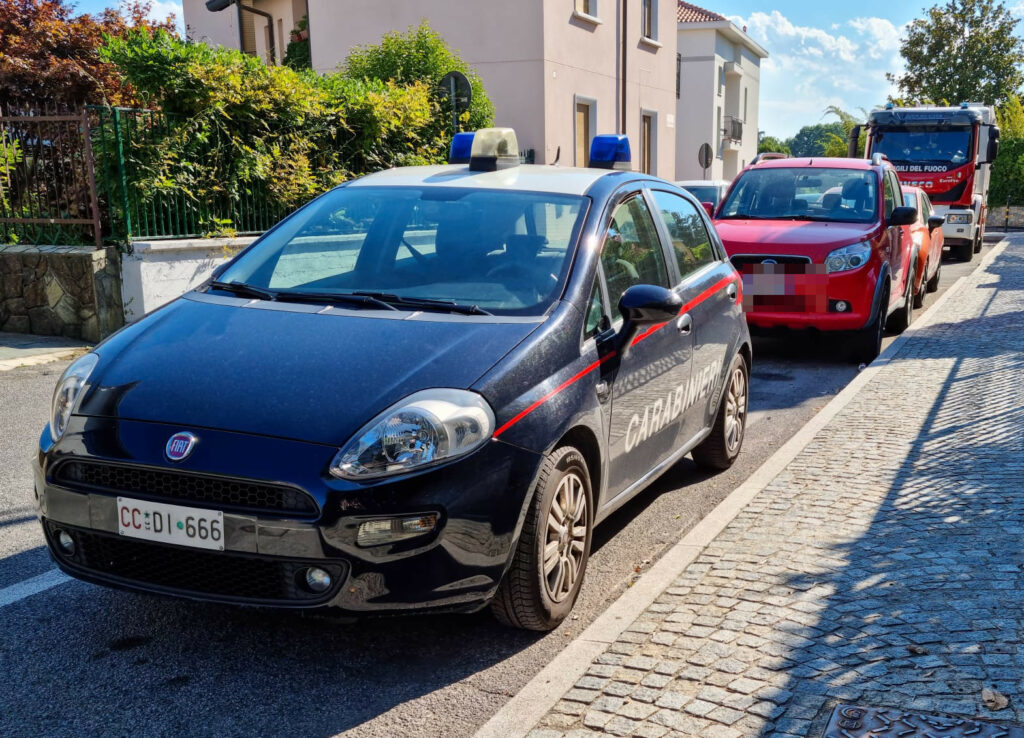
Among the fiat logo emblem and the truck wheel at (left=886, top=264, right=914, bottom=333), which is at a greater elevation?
the fiat logo emblem

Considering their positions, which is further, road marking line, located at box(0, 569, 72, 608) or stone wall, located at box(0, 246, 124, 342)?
stone wall, located at box(0, 246, 124, 342)

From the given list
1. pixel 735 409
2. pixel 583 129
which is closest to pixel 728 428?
pixel 735 409

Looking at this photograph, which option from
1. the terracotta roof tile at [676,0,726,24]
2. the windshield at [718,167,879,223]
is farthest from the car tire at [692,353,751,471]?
the terracotta roof tile at [676,0,726,24]

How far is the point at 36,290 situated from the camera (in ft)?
34.3

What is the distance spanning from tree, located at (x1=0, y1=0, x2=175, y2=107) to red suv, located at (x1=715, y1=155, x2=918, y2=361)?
11103mm

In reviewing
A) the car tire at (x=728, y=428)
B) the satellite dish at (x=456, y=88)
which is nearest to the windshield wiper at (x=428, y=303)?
the car tire at (x=728, y=428)

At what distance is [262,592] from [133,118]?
8.26m

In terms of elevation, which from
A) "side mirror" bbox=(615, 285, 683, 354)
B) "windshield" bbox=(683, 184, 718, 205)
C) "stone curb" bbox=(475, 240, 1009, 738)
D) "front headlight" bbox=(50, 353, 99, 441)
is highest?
"windshield" bbox=(683, 184, 718, 205)

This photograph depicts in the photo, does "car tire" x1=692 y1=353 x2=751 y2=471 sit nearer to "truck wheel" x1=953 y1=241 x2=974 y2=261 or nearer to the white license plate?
the white license plate

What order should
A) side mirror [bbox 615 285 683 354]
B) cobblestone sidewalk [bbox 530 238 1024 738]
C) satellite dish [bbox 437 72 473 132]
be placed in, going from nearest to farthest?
cobblestone sidewalk [bbox 530 238 1024 738], side mirror [bbox 615 285 683 354], satellite dish [bbox 437 72 473 132]

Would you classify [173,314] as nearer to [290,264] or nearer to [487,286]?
[290,264]

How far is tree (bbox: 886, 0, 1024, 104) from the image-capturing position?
51000 millimetres

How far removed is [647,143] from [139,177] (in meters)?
19.5

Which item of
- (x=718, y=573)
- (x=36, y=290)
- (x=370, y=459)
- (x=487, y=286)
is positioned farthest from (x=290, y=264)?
(x=36, y=290)
